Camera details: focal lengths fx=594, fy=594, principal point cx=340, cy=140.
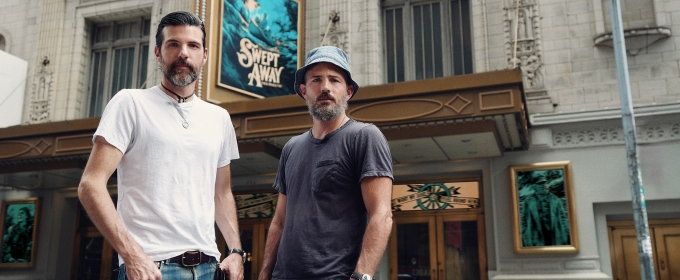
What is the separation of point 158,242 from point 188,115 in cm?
60

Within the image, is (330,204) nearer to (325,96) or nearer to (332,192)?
(332,192)

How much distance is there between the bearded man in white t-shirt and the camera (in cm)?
232

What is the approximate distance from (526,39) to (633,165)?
3670 mm

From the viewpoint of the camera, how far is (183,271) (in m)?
2.44

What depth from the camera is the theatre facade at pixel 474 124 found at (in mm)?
10469

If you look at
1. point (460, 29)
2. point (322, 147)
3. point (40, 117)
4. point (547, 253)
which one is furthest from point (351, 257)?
point (40, 117)

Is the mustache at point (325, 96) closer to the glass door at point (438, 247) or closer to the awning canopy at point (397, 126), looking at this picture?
the awning canopy at point (397, 126)

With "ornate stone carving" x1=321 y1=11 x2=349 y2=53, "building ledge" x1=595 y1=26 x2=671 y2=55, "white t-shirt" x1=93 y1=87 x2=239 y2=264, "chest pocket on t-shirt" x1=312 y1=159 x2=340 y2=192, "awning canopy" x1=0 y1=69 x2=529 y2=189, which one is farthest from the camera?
"ornate stone carving" x1=321 y1=11 x2=349 y2=53

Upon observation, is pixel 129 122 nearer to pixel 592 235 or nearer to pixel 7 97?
pixel 592 235

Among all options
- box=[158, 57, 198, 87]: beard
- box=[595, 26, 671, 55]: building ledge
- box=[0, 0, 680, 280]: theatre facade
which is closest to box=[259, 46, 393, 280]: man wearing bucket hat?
box=[158, 57, 198, 87]: beard

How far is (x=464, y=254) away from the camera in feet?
38.7

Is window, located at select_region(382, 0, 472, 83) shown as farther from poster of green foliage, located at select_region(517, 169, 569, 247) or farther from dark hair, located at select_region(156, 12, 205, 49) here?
dark hair, located at select_region(156, 12, 205, 49)

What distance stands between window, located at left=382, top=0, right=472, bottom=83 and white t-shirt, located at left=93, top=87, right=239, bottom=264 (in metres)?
10.5

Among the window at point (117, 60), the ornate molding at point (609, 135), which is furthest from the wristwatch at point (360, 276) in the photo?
the window at point (117, 60)
